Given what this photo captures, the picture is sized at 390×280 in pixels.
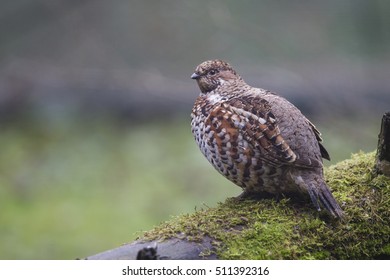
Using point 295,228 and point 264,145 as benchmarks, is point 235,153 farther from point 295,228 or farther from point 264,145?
point 295,228

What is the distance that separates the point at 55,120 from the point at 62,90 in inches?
32.4

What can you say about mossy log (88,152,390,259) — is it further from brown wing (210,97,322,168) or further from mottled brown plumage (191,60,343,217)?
brown wing (210,97,322,168)

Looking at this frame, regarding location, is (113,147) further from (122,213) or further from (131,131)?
(122,213)

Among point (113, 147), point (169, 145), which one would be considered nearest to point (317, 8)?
point (169, 145)

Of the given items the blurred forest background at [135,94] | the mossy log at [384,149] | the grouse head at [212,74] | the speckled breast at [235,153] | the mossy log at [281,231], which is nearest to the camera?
the mossy log at [281,231]

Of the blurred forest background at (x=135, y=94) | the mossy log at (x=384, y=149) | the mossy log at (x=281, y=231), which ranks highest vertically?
the blurred forest background at (x=135, y=94)

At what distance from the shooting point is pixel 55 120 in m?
8.66

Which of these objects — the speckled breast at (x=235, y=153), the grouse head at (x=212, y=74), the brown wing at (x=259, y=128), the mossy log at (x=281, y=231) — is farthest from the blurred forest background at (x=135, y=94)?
the mossy log at (x=281, y=231)

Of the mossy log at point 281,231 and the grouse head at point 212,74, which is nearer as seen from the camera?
the mossy log at point 281,231

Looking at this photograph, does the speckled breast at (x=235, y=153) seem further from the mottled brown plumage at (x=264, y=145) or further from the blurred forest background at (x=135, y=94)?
the blurred forest background at (x=135, y=94)

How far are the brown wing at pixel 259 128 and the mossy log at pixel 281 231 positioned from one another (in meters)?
0.25

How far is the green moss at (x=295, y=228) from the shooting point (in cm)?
308

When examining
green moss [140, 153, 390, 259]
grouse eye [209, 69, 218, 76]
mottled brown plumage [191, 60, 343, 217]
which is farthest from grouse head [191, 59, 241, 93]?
green moss [140, 153, 390, 259]

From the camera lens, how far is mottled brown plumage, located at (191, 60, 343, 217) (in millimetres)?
3557
